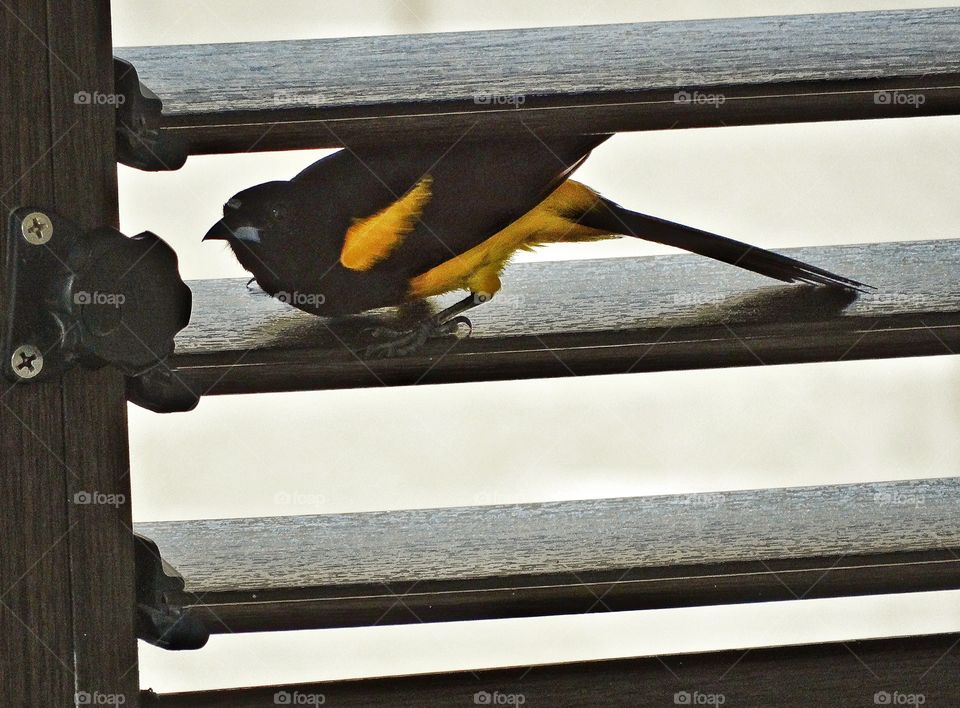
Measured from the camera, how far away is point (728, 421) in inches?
29.2

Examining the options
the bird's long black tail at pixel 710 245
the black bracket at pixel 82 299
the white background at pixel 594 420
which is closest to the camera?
the black bracket at pixel 82 299

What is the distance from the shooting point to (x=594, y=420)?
2.35 feet

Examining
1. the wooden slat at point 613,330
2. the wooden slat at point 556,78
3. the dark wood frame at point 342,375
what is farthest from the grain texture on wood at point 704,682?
the wooden slat at point 556,78

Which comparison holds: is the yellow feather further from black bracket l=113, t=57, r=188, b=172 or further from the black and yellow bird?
black bracket l=113, t=57, r=188, b=172

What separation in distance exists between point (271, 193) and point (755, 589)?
0.98 feet

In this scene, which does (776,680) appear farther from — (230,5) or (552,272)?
(230,5)

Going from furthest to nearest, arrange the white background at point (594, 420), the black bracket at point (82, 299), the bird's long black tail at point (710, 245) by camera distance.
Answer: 1. the white background at point (594, 420)
2. the bird's long black tail at point (710, 245)
3. the black bracket at point (82, 299)

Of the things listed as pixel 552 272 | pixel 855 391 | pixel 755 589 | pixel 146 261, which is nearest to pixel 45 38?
pixel 146 261

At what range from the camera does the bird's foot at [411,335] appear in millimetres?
441

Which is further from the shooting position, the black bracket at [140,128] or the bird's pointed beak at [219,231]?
the bird's pointed beak at [219,231]

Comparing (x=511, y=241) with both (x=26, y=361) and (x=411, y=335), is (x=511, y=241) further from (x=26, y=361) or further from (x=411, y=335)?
(x=26, y=361)

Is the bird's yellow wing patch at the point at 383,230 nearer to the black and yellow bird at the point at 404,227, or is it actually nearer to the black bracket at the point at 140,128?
the black and yellow bird at the point at 404,227

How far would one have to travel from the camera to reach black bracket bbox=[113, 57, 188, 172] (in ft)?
1.34

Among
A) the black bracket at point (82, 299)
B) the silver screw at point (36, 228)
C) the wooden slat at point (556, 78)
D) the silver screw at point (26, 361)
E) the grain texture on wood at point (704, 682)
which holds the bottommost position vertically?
the grain texture on wood at point (704, 682)
